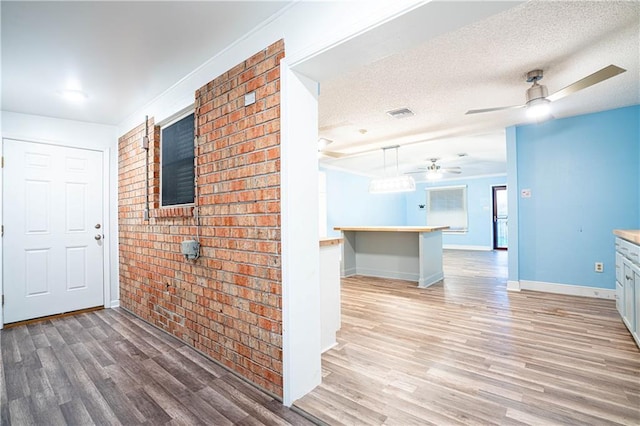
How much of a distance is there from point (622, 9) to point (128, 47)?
11.1ft

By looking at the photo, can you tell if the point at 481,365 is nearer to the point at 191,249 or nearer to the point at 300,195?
the point at 300,195

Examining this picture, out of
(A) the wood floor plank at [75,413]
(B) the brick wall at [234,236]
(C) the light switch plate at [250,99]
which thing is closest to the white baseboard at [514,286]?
(B) the brick wall at [234,236]

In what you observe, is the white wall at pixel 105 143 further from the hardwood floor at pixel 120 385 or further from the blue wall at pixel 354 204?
the blue wall at pixel 354 204

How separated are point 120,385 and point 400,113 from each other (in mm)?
3823

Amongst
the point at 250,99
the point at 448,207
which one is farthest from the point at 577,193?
the point at 448,207

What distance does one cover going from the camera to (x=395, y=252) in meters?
5.36

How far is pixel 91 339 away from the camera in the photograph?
9.64 feet

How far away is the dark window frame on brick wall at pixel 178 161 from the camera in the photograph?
2.83 metres

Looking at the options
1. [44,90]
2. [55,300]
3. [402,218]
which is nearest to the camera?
[44,90]

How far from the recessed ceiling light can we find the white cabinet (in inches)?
197

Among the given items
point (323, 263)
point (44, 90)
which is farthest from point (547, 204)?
point (44, 90)

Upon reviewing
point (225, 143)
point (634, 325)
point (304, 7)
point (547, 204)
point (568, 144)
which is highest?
point (304, 7)

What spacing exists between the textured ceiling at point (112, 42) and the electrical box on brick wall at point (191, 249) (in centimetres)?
147

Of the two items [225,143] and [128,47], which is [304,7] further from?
[128,47]
